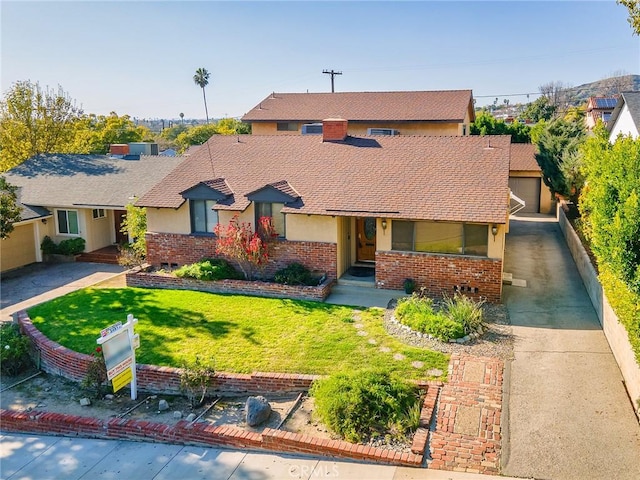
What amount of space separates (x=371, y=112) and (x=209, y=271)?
1919 centimetres

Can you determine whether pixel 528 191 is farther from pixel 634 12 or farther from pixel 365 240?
pixel 634 12

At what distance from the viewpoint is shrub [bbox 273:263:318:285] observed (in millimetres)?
17438

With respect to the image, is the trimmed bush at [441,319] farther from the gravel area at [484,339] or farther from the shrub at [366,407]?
the shrub at [366,407]

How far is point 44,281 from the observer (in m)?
21.1

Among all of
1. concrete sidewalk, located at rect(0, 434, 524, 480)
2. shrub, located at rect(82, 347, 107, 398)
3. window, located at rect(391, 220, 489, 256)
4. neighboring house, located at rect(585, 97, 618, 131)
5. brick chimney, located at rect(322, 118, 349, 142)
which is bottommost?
concrete sidewalk, located at rect(0, 434, 524, 480)

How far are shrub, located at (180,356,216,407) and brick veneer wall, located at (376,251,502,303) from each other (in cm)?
704

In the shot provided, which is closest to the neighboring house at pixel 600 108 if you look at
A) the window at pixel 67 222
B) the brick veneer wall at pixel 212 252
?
the brick veneer wall at pixel 212 252

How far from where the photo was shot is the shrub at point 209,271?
18089mm

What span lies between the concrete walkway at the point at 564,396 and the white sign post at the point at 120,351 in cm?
762

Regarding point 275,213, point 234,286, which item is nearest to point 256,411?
point 234,286

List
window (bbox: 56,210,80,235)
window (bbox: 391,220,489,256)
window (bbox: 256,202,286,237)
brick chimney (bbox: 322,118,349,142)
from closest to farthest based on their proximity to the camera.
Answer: window (bbox: 391,220,489,256)
window (bbox: 256,202,286,237)
brick chimney (bbox: 322,118,349,142)
window (bbox: 56,210,80,235)

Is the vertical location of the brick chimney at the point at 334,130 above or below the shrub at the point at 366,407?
above

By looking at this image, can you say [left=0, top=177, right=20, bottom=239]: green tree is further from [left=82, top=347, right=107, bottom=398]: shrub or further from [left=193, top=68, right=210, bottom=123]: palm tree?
[left=193, top=68, right=210, bottom=123]: palm tree

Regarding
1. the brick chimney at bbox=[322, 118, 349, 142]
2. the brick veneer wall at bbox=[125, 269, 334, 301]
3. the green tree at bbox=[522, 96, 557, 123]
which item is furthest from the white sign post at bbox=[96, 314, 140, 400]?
the green tree at bbox=[522, 96, 557, 123]
